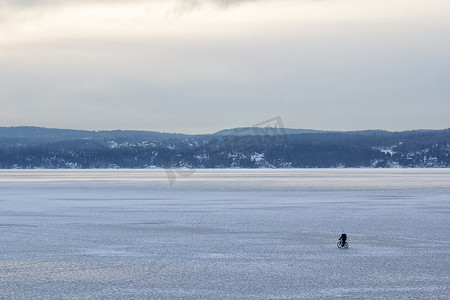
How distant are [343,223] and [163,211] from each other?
8343 millimetres

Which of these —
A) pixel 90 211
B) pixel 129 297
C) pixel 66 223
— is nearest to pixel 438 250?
pixel 129 297

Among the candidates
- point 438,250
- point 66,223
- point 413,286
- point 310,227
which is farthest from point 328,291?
point 66,223

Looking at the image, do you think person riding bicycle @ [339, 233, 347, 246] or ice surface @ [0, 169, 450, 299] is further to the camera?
person riding bicycle @ [339, 233, 347, 246]

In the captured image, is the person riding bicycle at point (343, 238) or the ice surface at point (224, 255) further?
the person riding bicycle at point (343, 238)

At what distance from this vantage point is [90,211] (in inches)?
1053

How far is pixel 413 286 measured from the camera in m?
11.0

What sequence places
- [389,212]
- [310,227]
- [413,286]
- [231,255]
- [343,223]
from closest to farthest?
[413,286] → [231,255] → [310,227] → [343,223] → [389,212]

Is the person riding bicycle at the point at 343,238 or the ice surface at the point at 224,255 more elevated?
the person riding bicycle at the point at 343,238

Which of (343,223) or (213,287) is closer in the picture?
(213,287)

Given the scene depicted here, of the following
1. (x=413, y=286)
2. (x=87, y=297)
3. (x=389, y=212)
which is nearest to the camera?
(x=87, y=297)

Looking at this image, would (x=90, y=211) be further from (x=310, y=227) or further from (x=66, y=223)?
(x=310, y=227)

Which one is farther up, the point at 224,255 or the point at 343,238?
the point at 343,238

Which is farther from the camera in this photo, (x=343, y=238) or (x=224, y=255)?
(x=343, y=238)

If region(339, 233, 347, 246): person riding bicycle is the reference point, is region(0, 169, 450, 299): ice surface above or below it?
below
